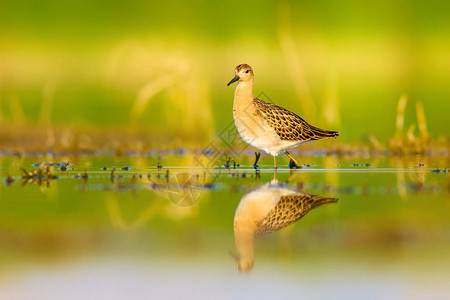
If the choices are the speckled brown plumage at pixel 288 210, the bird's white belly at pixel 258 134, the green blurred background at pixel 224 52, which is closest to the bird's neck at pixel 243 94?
the bird's white belly at pixel 258 134

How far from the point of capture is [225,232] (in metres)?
7.74

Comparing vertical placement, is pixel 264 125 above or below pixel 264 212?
above

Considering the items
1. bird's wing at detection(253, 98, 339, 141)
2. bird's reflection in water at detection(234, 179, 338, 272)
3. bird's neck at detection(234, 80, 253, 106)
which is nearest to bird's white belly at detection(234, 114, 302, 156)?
bird's wing at detection(253, 98, 339, 141)

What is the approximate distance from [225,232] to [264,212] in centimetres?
102

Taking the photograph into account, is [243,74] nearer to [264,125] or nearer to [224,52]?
[264,125]

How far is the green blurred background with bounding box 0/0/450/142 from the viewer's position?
85.8 ft

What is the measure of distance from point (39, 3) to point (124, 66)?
6532 millimetres

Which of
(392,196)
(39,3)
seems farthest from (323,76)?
(392,196)

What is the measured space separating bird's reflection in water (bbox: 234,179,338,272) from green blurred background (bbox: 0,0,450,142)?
13.6m

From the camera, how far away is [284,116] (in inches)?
539

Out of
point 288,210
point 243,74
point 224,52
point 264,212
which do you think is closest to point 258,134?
point 243,74

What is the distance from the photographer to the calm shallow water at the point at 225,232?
19.5ft

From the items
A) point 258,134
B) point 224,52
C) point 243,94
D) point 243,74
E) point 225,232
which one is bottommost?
point 225,232

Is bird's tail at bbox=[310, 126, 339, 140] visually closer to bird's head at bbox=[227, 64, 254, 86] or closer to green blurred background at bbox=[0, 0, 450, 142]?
bird's head at bbox=[227, 64, 254, 86]
